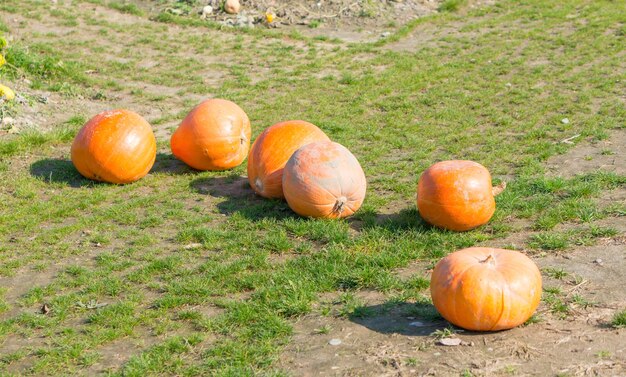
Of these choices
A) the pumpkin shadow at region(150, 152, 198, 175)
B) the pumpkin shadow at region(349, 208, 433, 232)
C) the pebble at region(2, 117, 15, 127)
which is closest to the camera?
the pumpkin shadow at region(349, 208, 433, 232)

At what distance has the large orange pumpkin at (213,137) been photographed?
8258mm

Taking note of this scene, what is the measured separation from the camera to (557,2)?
17062 mm

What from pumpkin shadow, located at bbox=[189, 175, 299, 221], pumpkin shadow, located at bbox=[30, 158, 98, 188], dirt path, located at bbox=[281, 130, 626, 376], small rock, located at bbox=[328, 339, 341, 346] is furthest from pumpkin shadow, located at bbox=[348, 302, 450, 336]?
pumpkin shadow, located at bbox=[30, 158, 98, 188]

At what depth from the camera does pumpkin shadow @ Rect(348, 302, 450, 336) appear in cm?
500

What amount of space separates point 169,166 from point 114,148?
1039 millimetres

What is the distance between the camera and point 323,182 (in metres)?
6.76

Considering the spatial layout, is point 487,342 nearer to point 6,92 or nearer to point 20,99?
point 6,92

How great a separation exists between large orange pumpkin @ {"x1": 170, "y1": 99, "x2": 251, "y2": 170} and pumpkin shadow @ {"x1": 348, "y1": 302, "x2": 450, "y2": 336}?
11.5 ft

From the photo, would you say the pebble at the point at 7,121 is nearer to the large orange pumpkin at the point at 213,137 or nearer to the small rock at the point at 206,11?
the large orange pumpkin at the point at 213,137

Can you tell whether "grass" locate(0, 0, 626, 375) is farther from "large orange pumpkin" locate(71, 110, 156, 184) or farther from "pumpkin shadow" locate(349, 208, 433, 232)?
"large orange pumpkin" locate(71, 110, 156, 184)

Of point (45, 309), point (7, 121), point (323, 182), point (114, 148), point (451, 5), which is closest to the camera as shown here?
point (45, 309)

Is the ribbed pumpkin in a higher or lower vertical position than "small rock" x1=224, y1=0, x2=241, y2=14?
lower

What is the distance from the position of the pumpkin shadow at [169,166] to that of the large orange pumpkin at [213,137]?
0.72ft

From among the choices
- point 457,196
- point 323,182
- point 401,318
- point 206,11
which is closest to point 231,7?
point 206,11
